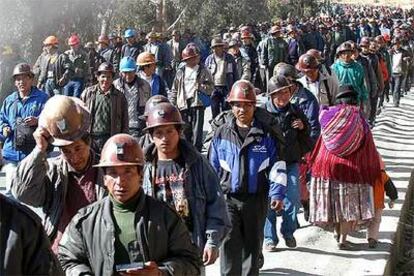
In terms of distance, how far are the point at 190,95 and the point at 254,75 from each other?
5615 millimetres

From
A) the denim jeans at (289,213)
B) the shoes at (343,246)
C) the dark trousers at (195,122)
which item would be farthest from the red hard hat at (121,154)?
the dark trousers at (195,122)

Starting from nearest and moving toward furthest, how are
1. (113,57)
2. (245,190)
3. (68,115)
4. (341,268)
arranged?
(68,115), (245,190), (341,268), (113,57)

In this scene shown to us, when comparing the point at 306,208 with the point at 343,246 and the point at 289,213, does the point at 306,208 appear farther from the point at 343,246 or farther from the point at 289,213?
the point at 289,213

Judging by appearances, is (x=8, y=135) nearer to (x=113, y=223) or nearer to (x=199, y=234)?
(x=199, y=234)

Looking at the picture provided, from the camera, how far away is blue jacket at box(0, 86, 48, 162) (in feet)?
23.6

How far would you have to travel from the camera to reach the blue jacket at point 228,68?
41.1ft

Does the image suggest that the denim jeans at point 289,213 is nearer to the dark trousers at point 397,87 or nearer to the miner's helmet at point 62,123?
the miner's helmet at point 62,123

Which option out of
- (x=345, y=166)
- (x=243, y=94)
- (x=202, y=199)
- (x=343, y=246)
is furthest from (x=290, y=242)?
(x=202, y=199)

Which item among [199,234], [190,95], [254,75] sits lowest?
[199,234]

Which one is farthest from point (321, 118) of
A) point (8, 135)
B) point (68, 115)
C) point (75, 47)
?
point (75, 47)

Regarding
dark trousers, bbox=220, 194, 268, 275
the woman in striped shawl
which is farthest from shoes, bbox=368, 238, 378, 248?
dark trousers, bbox=220, 194, 268, 275

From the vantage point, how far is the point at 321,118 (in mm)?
7402

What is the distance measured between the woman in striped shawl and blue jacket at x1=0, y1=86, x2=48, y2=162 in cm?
254

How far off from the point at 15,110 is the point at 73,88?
16.7ft
